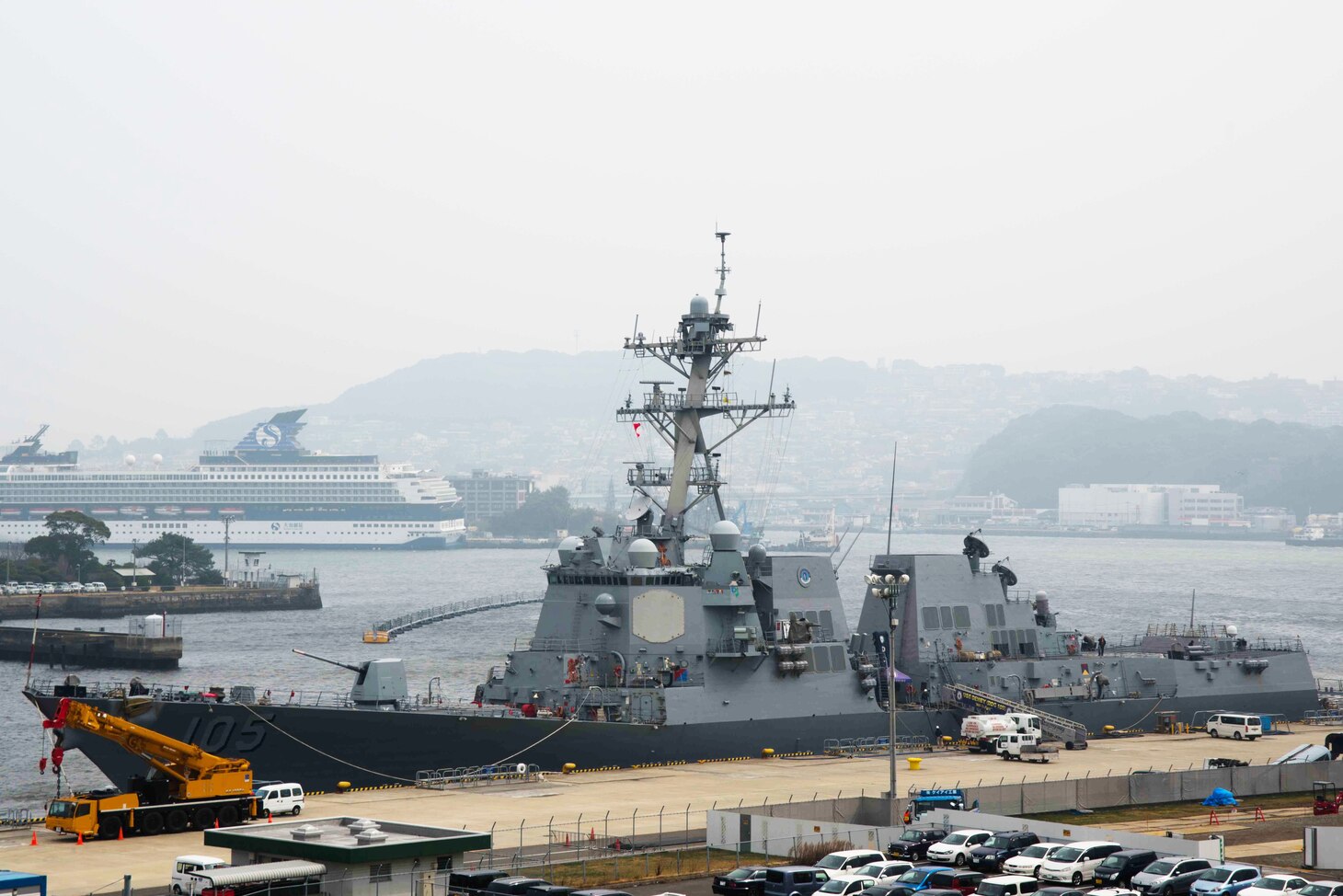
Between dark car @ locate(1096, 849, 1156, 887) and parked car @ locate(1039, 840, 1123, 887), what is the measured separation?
7.1 inches

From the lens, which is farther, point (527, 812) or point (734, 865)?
point (527, 812)

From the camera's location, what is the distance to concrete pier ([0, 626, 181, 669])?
7494 centimetres

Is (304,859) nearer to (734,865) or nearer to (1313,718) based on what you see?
(734,865)

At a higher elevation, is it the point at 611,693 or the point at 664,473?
the point at 664,473

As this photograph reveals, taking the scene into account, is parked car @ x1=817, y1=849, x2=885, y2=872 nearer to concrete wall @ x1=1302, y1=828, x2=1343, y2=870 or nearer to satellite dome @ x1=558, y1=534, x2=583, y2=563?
concrete wall @ x1=1302, y1=828, x2=1343, y2=870

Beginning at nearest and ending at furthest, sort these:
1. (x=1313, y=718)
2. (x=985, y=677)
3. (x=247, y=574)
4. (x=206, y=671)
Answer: (x=985, y=677) → (x=1313, y=718) → (x=206, y=671) → (x=247, y=574)

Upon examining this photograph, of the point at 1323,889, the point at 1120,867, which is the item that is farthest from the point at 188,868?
the point at 1323,889

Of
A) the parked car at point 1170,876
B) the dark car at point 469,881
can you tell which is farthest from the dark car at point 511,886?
the parked car at point 1170,876

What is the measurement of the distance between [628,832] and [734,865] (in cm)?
296

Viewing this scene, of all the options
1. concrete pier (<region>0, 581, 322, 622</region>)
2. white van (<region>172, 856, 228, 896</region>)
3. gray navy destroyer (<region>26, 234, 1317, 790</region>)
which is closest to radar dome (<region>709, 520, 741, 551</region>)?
gray navy destroyer (<region>26, 234, 1317, 790</region>)

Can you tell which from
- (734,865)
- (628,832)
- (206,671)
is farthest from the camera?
(206,671)

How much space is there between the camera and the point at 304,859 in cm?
1875

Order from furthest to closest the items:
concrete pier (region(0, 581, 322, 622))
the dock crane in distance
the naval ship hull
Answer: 1. concrete pier (region(0, 581, 322, 622))
2. the naval ship hull
3. the dock crane in distance

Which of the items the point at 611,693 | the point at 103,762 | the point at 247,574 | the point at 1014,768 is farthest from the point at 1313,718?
the point at 247,574
